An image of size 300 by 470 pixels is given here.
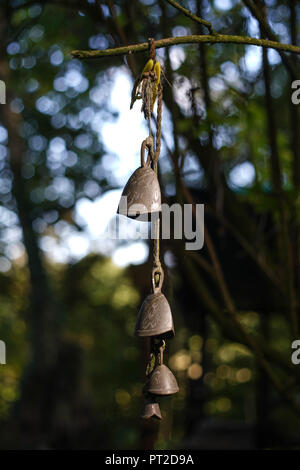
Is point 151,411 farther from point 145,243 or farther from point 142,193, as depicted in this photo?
point 145,243

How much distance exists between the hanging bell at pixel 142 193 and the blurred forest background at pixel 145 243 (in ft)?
0.81

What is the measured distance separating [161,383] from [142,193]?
0.56 metres

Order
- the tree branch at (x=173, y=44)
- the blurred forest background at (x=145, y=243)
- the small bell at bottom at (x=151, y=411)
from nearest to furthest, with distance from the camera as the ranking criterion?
the tree branch at (x=173, y=44), the small bell at bottom at (x=151, y=411), the blurred forest background at (x=145, y=243)

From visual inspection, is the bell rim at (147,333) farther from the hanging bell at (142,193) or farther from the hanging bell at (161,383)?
the hanging bell at (142,193)

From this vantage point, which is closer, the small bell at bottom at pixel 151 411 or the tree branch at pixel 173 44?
the tree branch at pixel 173 44

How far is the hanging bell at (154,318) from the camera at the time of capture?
1478 millimetres

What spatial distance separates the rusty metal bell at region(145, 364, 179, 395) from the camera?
1491 millimetres

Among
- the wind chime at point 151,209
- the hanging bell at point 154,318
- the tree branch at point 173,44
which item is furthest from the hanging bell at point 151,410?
the tree branch at point 173,44

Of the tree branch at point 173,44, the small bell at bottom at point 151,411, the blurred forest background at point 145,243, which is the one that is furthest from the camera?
the blurred forest background at point 145,243

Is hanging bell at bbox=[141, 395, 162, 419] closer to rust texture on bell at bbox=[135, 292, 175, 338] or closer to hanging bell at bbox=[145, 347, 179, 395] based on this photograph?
hanging bell at bbox=[145, 347, 179, 395]

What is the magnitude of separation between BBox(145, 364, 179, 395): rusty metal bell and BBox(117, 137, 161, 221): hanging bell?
0.48 m

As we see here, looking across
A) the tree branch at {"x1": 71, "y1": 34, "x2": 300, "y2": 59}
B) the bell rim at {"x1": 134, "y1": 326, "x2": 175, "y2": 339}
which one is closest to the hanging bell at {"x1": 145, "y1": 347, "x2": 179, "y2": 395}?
the bell rim at {"x1": 134, "y1": 326, "x2": 175, "y2": 339}
